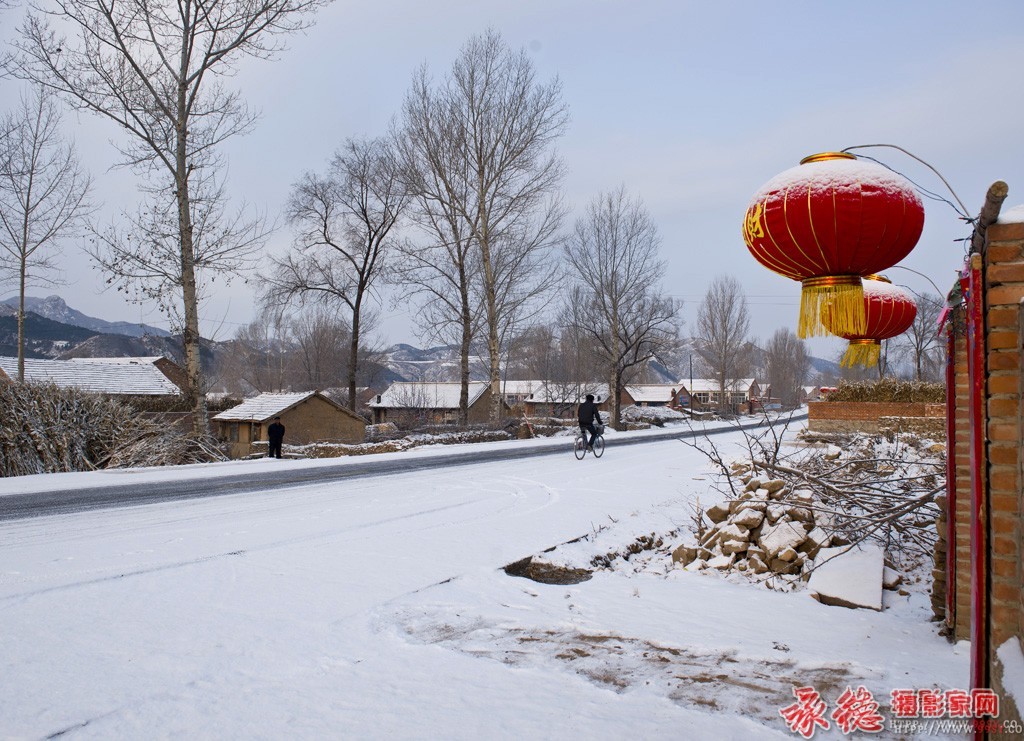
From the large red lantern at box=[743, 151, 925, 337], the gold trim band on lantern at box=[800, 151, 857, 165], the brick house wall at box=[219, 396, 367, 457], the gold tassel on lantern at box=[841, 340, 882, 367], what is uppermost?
the gold trim band on lantern at box=[800, 151, 857, 165]

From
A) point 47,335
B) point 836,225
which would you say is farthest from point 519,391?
point 47,335

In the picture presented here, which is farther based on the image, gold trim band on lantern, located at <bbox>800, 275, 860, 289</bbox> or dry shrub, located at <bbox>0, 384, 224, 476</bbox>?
dry shrub, located at <bbox>0, 384, 224, 476</bbox>

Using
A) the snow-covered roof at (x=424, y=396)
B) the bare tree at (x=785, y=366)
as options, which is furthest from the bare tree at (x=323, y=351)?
the bare tree at (x=785, y=366)

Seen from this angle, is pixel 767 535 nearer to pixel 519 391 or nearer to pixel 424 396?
pixel 424 396

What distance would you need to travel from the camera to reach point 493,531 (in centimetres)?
877

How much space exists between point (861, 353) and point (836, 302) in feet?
5.74

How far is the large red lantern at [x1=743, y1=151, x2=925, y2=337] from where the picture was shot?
417 centimetres

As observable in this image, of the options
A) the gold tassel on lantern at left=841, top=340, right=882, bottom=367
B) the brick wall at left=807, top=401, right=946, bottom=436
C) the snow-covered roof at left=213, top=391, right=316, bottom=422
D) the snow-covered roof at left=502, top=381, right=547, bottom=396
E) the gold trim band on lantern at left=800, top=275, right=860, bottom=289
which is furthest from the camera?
the snow-covered roof at left=502, top=381, right=547, bottom=396

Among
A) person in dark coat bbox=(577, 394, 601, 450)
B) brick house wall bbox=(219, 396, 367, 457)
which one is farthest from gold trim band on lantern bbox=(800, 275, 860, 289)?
brick house wall bbox=(219, 396, 367, 457)

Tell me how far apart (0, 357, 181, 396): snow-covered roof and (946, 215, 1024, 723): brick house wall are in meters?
43.0

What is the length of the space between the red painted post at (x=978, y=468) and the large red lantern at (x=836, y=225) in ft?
4.74

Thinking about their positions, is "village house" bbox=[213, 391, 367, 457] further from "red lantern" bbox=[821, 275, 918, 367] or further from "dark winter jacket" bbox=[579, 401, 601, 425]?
"red lantern" bbox=[821, 275, 918, 367]

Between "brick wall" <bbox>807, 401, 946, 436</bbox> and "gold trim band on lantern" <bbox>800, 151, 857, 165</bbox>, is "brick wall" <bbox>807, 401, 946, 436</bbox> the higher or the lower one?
the lower one

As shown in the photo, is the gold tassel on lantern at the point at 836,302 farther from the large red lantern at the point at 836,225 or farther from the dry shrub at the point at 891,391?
the dry shrub at the point at 891,391
